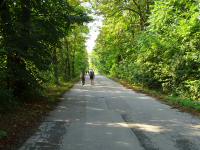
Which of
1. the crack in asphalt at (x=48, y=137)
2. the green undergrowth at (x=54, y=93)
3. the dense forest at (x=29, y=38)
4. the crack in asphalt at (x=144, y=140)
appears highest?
the dense forest at (x=29, y=38)

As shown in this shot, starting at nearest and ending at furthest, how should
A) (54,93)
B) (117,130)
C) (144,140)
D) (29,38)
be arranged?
(144,140) < (117,130) < (29,38) < (54,93)

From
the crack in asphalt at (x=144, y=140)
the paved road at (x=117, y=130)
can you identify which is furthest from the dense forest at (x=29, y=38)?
the crack in asphalt at (x=144, y=140)

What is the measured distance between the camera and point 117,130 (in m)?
10.5

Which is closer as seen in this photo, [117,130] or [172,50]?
[117,130]

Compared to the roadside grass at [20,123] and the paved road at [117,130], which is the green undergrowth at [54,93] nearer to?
the roadside grass at [20,123]

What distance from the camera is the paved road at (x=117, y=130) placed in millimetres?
8508

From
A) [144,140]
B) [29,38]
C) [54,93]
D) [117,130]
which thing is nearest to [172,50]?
[54,93]

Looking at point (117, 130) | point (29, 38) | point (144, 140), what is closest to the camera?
point (144, 140)

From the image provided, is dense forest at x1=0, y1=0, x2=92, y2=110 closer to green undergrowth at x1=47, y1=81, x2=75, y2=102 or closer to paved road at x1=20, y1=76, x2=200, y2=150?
green undergrowth at x1=47, y1=81, x2=75, y2=102

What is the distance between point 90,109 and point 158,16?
37.4 feet

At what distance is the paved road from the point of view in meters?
8.51

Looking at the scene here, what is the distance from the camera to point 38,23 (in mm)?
16641

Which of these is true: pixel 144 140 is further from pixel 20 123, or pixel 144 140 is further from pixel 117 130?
pixel 20 123

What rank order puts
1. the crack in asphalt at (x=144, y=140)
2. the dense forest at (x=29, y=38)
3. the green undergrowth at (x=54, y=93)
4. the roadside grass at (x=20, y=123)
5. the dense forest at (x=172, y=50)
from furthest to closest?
the dense forest at (x=172, y=50) < the green undergrowth at (x=54, y=93) < the dense forest at (x=29, y=38) < the roadside grass at (x=20, y=123) < the crack in asphalt at (x=144, y=140)
